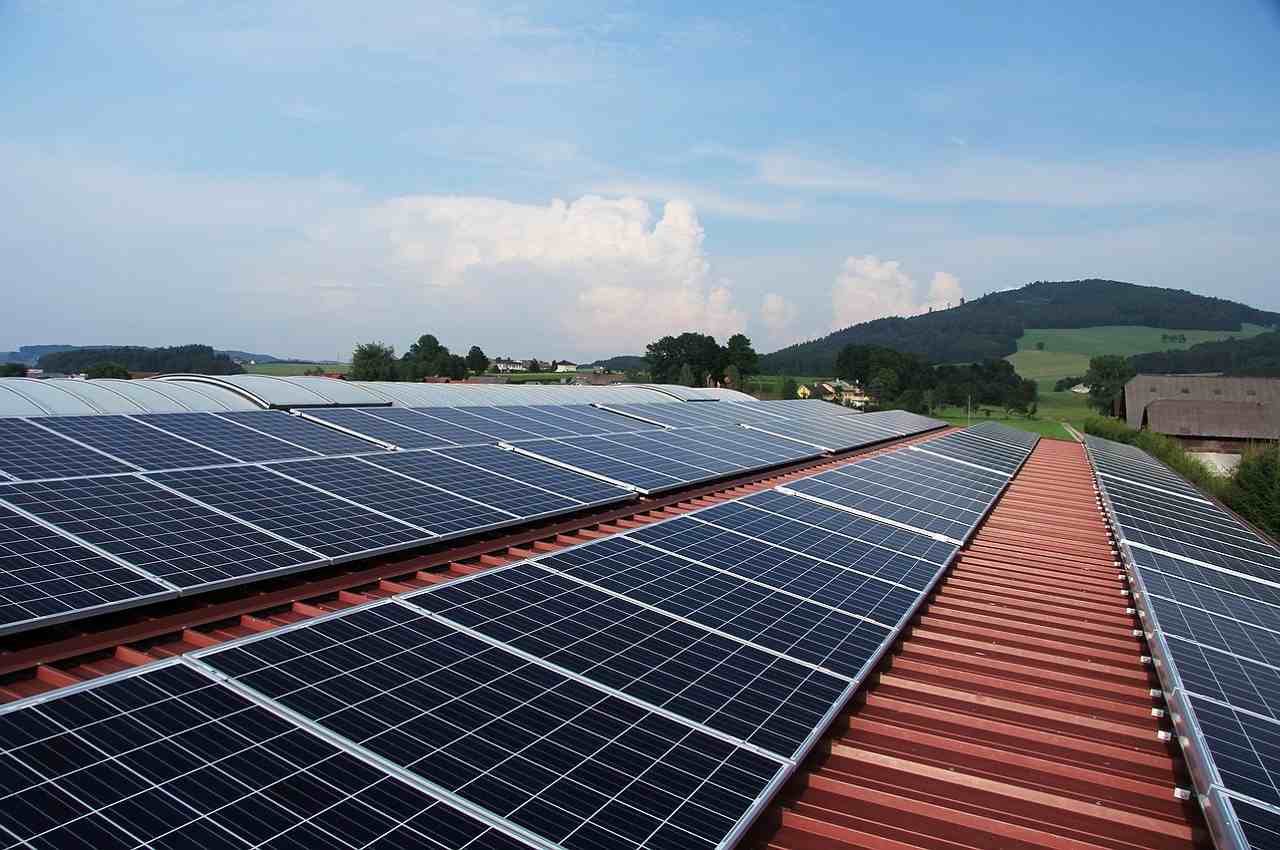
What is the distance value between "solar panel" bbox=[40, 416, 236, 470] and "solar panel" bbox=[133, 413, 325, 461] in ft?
1.24

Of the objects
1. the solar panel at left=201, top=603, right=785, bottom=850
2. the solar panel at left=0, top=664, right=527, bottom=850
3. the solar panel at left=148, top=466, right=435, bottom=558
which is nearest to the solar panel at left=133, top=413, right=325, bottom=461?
the solar panel at left=148, top=466, right=435, bottom=558

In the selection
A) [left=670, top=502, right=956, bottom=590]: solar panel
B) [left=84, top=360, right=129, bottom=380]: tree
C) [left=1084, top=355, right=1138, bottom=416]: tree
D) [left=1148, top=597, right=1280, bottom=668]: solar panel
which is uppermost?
[left=1084, top=355, right=1138, bottom=416]: tree

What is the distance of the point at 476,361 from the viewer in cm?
15375

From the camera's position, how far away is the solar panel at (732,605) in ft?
27.9

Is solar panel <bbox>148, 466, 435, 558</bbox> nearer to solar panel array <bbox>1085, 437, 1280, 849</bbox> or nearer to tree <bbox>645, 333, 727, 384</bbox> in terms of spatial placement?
solar panel array <bbox>1085, 437, 1280, 849</bbox>

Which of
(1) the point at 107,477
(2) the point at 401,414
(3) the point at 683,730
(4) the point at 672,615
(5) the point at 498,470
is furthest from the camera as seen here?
(2) the point at 401,414

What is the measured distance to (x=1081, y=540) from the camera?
57.0 feet

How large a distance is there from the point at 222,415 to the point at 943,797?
1821 cm

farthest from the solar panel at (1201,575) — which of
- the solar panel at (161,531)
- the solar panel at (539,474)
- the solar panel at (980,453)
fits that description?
the solar panel at (161,531)

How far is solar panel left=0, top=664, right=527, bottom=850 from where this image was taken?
4352mm

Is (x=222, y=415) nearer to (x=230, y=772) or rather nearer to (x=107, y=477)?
(x=107, y=477)

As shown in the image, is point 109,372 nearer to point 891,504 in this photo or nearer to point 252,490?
point 252,490

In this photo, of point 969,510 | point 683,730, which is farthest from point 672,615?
point 969,510

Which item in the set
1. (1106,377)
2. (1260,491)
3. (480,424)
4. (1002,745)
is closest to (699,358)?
(1106,377)
